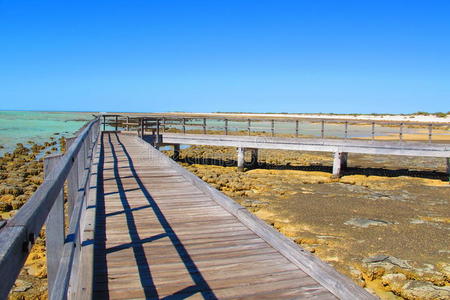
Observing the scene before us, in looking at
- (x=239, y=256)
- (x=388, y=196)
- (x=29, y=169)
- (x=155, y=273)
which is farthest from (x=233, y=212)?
(x=29, y=169)

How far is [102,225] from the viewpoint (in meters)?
4.93

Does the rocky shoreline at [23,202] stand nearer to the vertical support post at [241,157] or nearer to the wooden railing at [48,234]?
the wooden railing at [48,234]

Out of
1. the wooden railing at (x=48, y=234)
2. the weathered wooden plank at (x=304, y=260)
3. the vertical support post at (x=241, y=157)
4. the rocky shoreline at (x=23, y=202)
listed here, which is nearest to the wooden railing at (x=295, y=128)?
the vertical support post at (x=241, y=157)

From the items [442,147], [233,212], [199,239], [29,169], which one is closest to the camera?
[199,239]

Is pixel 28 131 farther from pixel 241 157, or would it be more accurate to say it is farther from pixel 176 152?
pixel 241 157

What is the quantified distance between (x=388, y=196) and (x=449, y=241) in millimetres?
4417

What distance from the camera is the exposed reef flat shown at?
614 centimetres

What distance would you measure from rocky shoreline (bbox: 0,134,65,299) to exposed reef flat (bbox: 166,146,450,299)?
4.70 meters

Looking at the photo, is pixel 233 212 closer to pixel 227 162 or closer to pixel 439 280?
pixel 439 280

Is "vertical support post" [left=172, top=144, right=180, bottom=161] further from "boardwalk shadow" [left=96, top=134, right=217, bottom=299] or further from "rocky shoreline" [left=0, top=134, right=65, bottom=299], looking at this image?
"boardwalk shadow" [left=96, top=134, right=217, bottom=299]

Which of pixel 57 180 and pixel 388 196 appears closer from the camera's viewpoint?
pixel 57 180

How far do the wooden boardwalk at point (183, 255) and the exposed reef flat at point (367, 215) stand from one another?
2.57 metres

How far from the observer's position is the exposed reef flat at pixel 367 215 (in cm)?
614

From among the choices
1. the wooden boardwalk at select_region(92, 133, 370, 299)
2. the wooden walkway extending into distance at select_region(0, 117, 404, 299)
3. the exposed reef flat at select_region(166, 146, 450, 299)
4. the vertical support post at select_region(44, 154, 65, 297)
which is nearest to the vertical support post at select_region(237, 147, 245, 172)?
the exposed reef flat at select_region(166, 146, 450, 299)
